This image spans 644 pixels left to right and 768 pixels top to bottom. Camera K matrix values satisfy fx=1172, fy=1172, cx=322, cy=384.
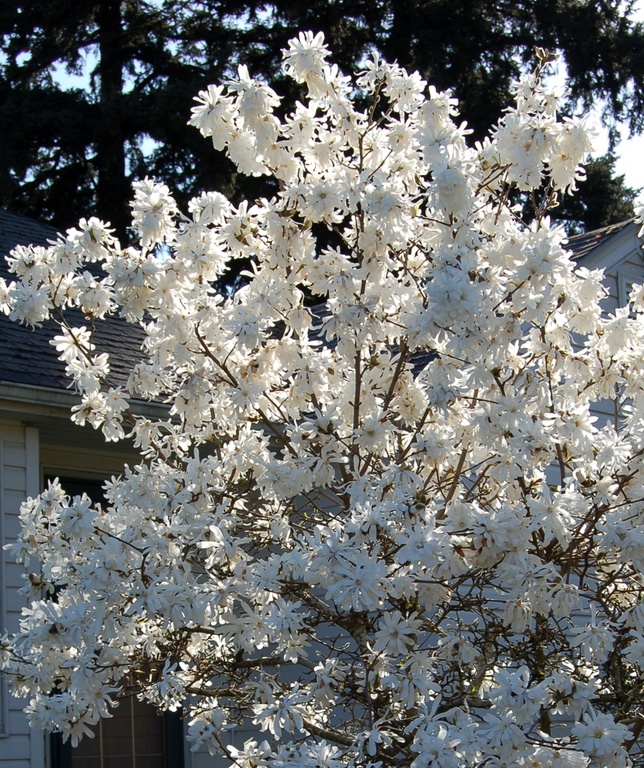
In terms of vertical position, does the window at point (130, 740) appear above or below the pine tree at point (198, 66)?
below

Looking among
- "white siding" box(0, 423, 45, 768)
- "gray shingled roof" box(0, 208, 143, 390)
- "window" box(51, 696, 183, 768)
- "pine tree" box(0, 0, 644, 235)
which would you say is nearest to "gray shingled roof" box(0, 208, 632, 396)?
"gray shingled roof" box(0, 208, 143, 390)

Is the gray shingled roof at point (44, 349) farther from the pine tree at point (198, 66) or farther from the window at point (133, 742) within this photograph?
the pine tree at point (198, 66)

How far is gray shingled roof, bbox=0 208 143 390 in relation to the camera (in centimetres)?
641

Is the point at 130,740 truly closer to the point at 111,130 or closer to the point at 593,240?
the point at 593,240

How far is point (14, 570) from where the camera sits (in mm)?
6258

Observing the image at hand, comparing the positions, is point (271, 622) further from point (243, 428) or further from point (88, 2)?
point (88, 2)

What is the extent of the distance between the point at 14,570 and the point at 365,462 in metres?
2.39

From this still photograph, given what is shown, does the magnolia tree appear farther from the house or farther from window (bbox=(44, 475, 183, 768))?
window (bbox=(44, 475, 183, 768))

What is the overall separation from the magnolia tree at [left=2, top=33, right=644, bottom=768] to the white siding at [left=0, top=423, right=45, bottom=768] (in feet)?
4.13

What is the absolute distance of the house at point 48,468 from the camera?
20.2ft

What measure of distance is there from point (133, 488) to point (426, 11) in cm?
1552

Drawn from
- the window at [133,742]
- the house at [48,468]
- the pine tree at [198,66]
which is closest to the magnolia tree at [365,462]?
the house at [48,468]

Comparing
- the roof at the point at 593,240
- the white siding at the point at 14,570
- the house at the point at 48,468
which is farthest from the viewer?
the roof at the point at 593,240

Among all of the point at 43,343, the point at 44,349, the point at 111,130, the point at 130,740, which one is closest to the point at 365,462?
the point at 44,349
